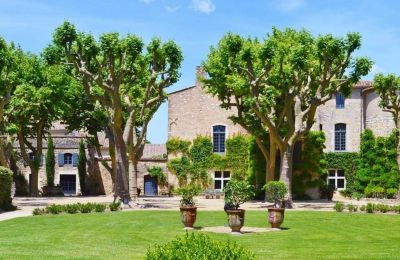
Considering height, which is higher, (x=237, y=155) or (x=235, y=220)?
(x=237, y=155)

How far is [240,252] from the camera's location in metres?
5.96

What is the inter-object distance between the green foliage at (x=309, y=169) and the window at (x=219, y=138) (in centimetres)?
681

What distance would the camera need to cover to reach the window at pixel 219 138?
4422 cm

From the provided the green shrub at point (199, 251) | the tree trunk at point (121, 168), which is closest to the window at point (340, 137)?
the tree trunk at point (121, 168)

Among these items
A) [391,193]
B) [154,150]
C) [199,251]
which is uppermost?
[154,150]

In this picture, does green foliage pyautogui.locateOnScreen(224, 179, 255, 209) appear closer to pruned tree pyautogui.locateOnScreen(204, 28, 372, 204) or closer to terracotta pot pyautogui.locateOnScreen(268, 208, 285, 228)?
terracotta pot pyautogui.locateOnScreen(268, 208, 285, 228)

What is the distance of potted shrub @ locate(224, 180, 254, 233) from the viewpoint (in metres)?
16.9

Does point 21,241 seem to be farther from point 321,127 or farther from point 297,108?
point 321,127

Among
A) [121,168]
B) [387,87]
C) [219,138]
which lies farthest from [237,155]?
[121,168]

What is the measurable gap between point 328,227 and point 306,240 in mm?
3761

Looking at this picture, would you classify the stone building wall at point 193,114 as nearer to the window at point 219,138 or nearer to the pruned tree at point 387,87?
the window at point 219,138

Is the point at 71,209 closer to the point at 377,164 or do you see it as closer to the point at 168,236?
the point at 168,236

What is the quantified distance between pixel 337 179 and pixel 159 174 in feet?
46.8

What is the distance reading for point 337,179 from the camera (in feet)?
148
